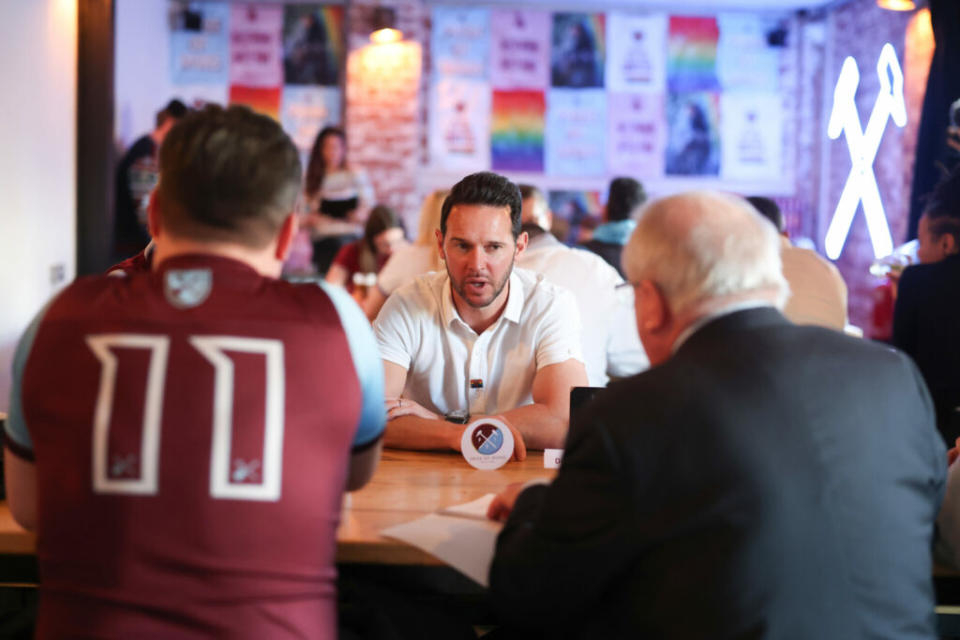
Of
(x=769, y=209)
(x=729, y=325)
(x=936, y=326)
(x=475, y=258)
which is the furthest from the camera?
(x=769, y=209)

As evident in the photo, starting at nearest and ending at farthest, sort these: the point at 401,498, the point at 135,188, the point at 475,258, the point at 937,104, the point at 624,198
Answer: the point at 401,498 < the point at 475,258 < the point at 624,198 < the point at 937,104 < the point at 135,188

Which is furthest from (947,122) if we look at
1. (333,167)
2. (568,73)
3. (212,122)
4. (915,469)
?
(212,122)

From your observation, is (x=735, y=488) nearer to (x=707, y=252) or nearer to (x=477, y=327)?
(x=707, y=252)

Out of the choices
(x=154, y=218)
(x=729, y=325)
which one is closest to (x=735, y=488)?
(x=729, y=325)

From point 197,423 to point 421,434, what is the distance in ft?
3.36

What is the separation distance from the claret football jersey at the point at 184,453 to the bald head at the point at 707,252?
1.57ft

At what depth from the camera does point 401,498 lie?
1.76m

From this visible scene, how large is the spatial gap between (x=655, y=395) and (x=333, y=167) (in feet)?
21.9

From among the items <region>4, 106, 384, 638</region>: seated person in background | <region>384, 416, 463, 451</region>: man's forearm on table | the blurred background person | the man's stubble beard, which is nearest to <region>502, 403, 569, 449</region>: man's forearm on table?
<region>384, 416, 463, 451</region>: man's forearm on table

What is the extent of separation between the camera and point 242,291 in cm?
124

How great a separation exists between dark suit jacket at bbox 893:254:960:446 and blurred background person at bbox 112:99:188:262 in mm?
4992

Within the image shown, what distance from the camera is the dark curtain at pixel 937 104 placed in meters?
6.02

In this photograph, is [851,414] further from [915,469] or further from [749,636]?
[749,636]

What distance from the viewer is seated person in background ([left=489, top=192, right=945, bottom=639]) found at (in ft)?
3.87
